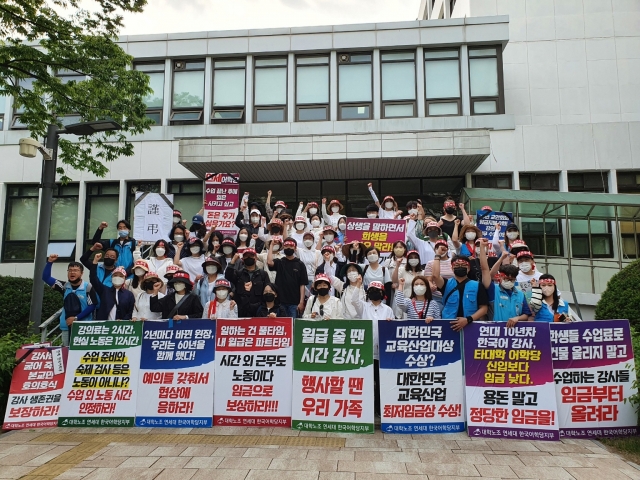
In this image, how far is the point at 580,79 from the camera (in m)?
17.8

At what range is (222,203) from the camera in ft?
39.9

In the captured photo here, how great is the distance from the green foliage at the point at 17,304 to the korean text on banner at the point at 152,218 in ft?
7.92

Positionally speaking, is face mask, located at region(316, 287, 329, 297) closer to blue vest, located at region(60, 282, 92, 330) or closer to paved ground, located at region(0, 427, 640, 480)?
paved ground, located at region(0, 427, 640, 480)

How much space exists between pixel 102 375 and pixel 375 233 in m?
5.18

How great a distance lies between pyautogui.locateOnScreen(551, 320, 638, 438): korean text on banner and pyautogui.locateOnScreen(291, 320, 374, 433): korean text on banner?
232cm

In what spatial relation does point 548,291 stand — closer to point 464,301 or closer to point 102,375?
point 464,301

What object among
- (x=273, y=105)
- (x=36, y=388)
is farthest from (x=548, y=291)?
(x=273, y=105)

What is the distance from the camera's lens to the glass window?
16.7 metres

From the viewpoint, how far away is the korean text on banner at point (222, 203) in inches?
468

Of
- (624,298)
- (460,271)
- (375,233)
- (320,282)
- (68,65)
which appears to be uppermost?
(68,65)

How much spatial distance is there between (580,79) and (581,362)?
15.6 m

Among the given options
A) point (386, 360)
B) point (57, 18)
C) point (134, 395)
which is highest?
point (57, 18)

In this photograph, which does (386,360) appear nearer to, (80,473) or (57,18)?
(80,473)

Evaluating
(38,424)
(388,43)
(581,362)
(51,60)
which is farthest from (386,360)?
(388,43)
